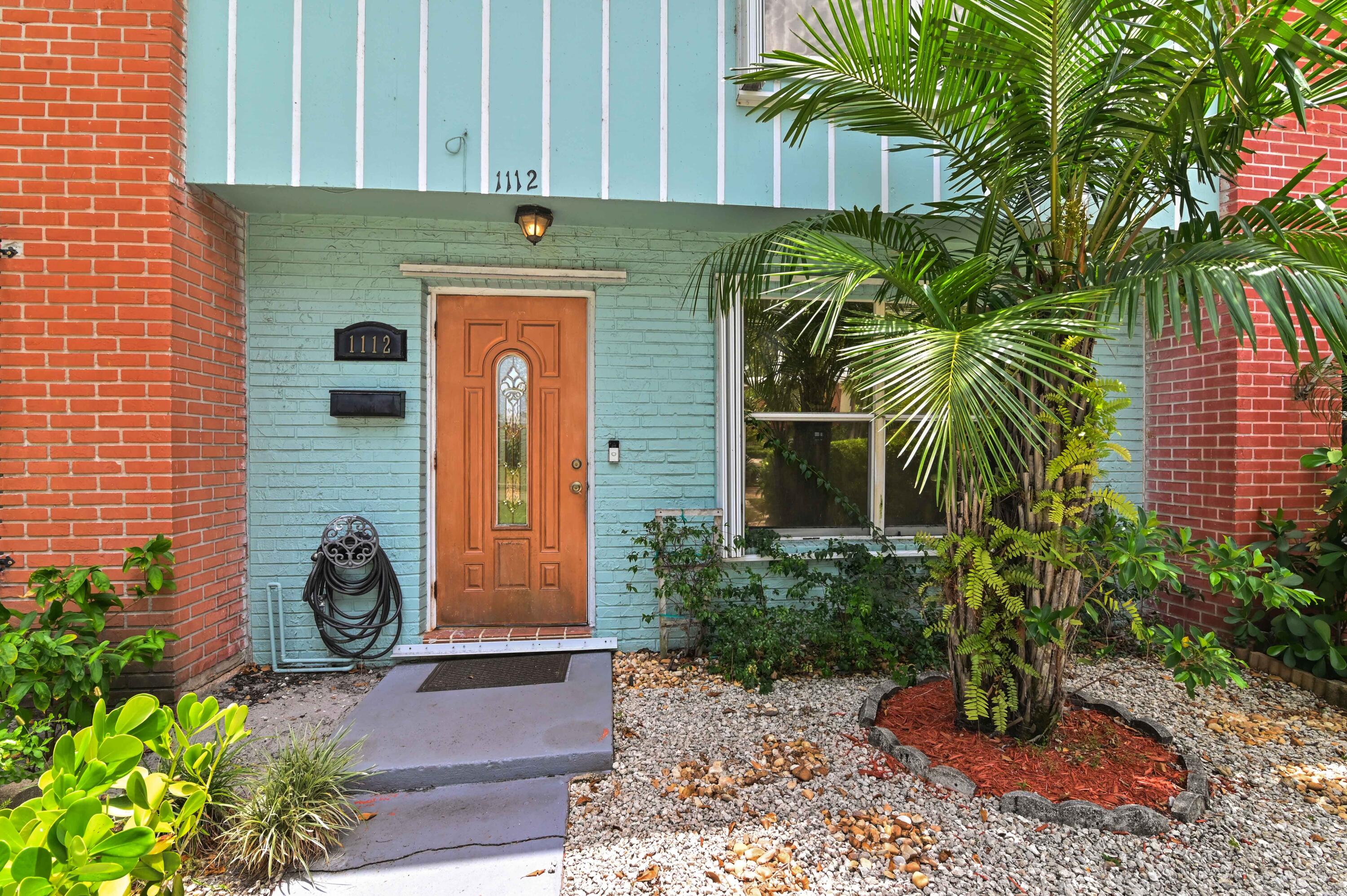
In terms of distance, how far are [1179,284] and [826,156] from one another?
181 centimetres

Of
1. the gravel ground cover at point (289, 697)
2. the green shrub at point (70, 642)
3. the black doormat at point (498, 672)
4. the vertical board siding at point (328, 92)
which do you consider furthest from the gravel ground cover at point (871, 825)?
the vertical board siding at point (328, 92)

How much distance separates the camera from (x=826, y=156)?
129 inches

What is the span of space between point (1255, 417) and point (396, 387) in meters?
4.83

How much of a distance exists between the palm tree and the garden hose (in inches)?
101

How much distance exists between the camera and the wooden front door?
3.64 meters

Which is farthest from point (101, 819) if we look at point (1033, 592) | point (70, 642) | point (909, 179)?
point (909, 179)

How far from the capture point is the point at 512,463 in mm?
3689

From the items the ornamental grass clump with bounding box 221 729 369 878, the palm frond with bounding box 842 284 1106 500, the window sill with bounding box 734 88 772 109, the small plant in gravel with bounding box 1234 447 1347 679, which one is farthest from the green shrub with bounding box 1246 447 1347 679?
the ornamental grass clump with bounding box 221 729 369 878

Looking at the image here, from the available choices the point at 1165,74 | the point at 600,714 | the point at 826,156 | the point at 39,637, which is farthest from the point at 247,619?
the point at 1165,74

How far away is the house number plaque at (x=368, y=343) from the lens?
11.3ft

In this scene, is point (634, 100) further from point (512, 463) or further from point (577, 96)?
point (512, 463)

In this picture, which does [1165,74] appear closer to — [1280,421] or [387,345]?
[1280,421]

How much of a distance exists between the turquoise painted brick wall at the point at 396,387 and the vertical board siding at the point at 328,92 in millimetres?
467

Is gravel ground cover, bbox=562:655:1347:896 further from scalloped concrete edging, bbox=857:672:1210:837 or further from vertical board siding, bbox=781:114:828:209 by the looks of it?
vertical board siding, bbox=781:114:828:209
